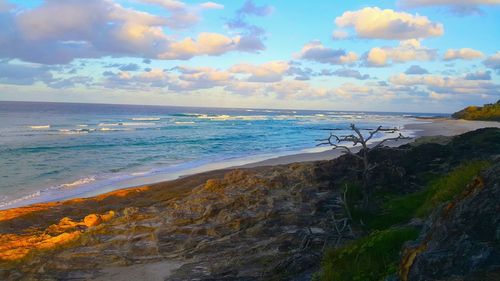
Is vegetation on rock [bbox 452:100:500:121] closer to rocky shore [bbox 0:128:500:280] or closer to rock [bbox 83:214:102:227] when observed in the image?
rocky shore [bbox 0:128:500:280]

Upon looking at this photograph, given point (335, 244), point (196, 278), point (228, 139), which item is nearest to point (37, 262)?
point (196, 278)

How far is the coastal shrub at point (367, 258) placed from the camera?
5613 millimetres

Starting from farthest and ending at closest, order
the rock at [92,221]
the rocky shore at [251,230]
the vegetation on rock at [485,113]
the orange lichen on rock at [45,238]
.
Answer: the vegetation on rock at [485,113] → the rock at [92,221] → the orange lichen on rock at [45,238] → the rocky shore at [251,230]

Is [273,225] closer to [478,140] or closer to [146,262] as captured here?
[146,262]

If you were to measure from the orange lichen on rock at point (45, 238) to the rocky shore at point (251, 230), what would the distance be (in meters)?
0.03

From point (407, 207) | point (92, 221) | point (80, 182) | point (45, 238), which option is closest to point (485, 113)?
point (80, 182)

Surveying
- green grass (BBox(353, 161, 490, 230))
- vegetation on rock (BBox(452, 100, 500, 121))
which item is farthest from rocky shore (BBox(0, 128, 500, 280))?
vegetation on rock (BBox(452, 100, 500, 121))

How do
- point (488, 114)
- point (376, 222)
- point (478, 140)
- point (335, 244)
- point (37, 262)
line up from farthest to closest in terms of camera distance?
point (488, 114)
point (478, 140)
point (37, 262)
point (376, 222)
point (335, 244)

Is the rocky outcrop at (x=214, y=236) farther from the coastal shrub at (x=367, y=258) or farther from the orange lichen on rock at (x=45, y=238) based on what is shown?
the coastal shrub at (x=367, y=258)

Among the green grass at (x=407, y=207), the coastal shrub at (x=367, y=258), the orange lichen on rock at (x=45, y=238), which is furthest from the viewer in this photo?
the orange lichen on rock at (x=45, y=238)

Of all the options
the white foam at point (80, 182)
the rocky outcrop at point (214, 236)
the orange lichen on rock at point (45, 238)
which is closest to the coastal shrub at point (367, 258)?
the rocky outcrop at point (214, 236)

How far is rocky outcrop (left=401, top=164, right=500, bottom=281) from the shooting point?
4051mm

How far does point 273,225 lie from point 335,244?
307 centimetres

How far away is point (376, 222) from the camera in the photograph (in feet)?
30.4
